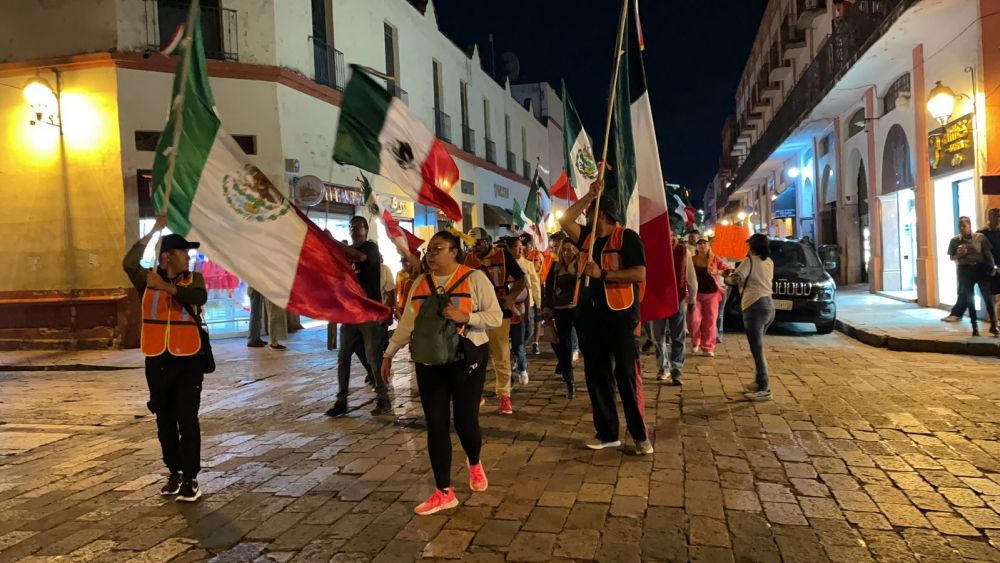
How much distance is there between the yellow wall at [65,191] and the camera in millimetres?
13000

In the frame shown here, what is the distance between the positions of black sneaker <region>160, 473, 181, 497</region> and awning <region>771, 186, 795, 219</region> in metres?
30.7

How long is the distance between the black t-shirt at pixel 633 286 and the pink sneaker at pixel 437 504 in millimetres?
1750

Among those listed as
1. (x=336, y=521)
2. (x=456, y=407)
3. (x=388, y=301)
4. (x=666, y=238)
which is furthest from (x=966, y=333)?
(x=336, y=521)

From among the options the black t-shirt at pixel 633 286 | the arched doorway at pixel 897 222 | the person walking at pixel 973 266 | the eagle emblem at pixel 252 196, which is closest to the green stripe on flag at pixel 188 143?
the eagle emblem at pixel 252 196

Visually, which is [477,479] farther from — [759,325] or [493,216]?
[493,216]

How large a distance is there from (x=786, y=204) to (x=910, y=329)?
22500 millimetres

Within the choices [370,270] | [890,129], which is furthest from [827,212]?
[370,270]

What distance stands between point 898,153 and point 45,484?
56.5 ft

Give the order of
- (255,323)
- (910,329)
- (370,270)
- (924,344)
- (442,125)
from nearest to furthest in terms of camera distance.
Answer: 1. (370,270)
2. (924,344)
3. (910,329)
4. (255,323)
5. (442,125)

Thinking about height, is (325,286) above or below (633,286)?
above

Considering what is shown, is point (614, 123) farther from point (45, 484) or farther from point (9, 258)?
point (9, 258)

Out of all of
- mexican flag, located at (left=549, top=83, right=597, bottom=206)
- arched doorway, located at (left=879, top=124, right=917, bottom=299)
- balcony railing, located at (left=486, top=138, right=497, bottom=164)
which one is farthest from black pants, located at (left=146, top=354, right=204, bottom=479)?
balcony railing, located at (left=486, top=138, right=497, bottom=164)

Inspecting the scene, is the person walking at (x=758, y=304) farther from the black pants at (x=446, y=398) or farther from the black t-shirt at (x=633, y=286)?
the black pants at (x=446, y=398)

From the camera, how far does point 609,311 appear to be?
5145mm
